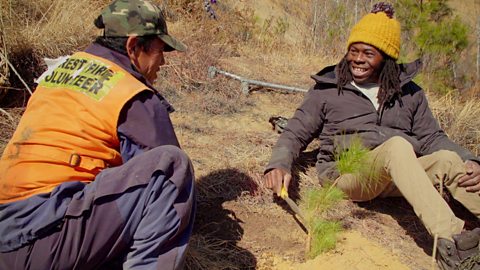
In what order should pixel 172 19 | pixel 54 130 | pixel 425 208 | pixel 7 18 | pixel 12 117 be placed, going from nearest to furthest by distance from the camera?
pixel 54 130
pixel 425 208
pixel 12 117
pixel 7 18
pixel 172 19

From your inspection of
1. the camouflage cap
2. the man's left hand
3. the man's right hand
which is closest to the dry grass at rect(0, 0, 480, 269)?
the man's right hand

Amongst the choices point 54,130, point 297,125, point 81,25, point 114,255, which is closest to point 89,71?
point 54,130

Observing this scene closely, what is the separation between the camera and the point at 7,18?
3.45m

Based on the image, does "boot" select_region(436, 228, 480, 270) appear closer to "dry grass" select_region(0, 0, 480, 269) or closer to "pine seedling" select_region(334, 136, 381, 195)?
"pine seedling" select_region(334, 136, 381, 195)

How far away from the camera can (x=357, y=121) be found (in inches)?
111

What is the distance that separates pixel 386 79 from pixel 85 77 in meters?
1.74

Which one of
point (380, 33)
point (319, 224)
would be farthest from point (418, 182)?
point (380, 33)

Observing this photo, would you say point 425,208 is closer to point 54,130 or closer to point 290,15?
point 54,130

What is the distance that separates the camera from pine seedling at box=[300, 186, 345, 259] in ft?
7.60

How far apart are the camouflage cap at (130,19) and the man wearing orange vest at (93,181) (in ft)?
0.42

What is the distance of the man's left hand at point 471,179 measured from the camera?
246cm

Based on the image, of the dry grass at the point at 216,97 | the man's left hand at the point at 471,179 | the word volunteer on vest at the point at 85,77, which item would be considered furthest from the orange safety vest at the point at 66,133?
the man's left hand at the point at 471,179

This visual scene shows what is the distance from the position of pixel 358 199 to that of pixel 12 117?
7.17 feet

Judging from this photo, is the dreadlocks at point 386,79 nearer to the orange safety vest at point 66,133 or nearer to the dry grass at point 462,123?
the dry grass at point 462,123
